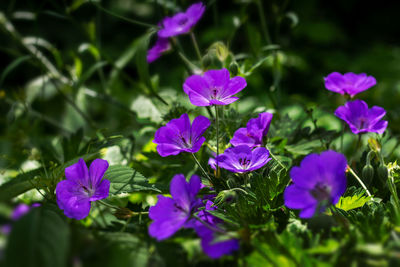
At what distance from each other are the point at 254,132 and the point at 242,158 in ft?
0.24

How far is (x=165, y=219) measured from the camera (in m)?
0.51

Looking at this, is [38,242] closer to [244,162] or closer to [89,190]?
[89,190]

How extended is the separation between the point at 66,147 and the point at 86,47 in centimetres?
49

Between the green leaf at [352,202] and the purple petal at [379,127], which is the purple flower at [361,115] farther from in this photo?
the green leaf at [352,202]

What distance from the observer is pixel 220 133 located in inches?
29.1

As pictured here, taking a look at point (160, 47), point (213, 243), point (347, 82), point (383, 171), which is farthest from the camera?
point (160, 47)

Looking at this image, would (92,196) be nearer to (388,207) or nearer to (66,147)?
(66,147)

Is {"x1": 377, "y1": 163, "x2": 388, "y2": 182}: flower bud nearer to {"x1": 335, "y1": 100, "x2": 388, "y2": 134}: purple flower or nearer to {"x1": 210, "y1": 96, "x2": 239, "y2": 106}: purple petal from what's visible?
{"x1": 335, "y1": 100, "x2": 388, "y2": 134}: purple flower

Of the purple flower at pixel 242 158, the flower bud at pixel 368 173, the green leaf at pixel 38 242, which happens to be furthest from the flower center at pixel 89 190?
the flower bud at pixel 368 173

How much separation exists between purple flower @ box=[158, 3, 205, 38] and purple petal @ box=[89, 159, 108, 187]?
14.3 inches

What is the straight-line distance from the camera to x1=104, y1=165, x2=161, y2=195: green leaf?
0.59m

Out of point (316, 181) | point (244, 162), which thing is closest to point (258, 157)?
point (244, 162)

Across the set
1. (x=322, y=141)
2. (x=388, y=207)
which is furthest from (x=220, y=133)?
(x=388, y=207)

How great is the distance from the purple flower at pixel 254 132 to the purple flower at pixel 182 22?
11.8 inches
